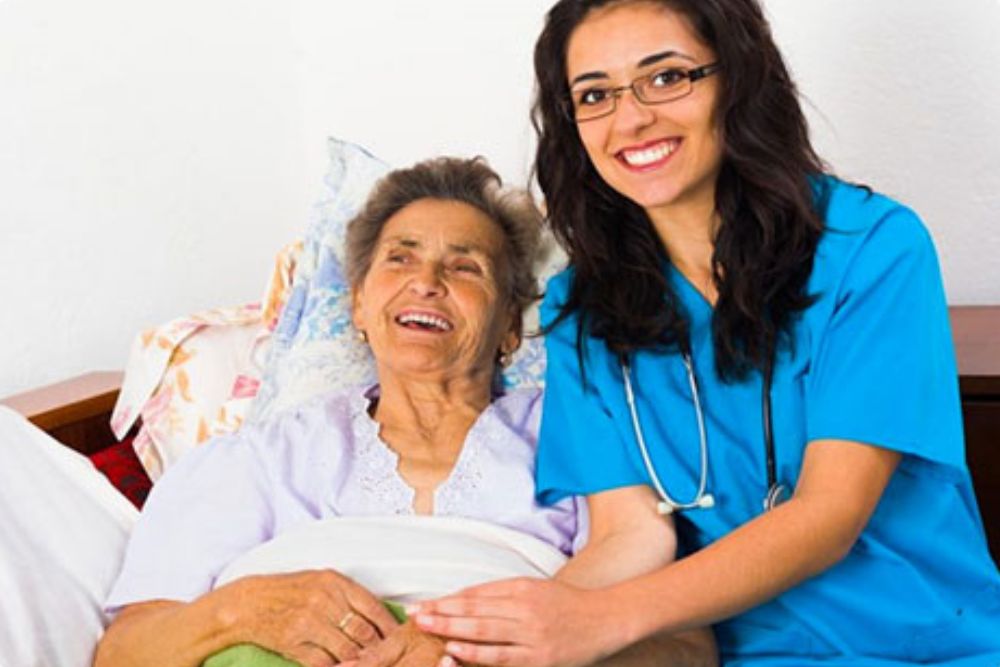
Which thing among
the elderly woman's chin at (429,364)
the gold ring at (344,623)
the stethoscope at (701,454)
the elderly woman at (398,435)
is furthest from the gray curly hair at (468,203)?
the gold ring at (344,623)

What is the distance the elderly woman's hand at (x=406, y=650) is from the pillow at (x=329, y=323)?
1.84 feet

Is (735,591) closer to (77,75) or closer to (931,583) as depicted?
(931,583)

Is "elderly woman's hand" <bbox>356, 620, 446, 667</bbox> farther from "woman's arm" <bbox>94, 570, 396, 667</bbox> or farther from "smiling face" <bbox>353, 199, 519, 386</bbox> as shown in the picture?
"smiling face" <bbox>353, 199, 519, 386</bbox>

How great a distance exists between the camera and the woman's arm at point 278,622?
4.66 ft

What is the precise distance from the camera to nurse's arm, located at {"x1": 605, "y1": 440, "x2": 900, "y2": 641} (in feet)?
4.32

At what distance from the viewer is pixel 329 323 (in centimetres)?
195

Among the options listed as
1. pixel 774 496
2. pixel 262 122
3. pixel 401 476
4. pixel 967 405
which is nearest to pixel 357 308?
pixel 401 476

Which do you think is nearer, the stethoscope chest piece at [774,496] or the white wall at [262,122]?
the stethoscope chest piece at [774,496]

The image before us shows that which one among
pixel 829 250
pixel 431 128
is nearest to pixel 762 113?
pixel 829 250

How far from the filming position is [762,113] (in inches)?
57.0

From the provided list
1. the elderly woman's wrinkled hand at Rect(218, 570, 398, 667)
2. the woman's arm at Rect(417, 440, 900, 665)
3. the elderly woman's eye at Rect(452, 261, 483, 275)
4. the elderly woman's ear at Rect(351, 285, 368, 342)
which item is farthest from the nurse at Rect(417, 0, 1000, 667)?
the elderly woman's ear at Rect(351, 285, 368, 342)

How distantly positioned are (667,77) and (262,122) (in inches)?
56.0

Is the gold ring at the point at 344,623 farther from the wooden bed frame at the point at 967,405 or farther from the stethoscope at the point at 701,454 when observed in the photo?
the wooden bed frame at the point at 967,405

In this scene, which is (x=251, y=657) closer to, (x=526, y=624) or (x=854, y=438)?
(x=526, y=624)
